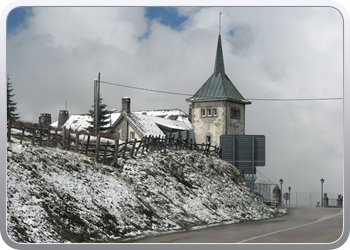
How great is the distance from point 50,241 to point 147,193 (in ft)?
28.0

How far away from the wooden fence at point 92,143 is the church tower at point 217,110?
8.57m

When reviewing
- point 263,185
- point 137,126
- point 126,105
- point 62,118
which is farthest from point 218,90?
point 62,118

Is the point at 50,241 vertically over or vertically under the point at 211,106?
under

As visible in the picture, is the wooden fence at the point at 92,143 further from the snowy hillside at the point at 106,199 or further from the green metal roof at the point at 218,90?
the green metal roof at the point at 218,90

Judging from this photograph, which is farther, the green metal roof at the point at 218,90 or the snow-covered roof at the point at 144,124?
the snow-covered roof at the point at 144,124

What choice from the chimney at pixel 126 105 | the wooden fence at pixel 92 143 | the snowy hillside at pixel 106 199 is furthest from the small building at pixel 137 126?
the snowy hillside at pixel 106 199

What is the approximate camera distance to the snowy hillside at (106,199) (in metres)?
14.1

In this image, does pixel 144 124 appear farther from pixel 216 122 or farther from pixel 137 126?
pixel 216 122

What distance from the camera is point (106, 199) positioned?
57.7 feet

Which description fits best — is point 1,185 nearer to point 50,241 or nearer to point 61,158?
point 50,241

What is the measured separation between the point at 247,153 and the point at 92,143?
710 inches

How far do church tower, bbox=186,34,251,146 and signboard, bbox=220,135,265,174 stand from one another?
363cm
